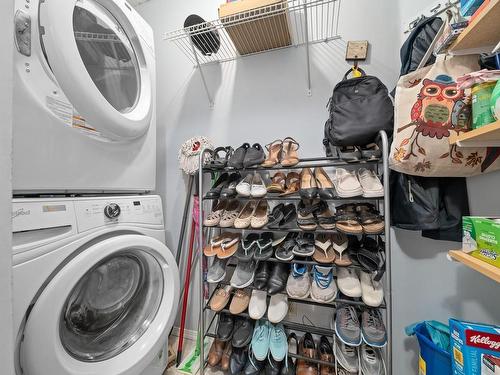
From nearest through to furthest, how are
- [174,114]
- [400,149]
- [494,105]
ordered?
[494,105] → [400,149] → [174,114]

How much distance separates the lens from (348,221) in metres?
0.92

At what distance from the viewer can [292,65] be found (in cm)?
128

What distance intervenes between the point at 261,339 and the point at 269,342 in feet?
0.14

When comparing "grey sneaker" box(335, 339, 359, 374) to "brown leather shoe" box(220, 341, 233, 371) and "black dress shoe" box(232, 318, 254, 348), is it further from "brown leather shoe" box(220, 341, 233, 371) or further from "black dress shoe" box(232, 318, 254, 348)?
"brown leather shoe" box(220, 341, 233, 371)

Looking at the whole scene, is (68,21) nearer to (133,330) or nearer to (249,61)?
(249,61)

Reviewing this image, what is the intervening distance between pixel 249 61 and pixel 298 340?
68.8 inches

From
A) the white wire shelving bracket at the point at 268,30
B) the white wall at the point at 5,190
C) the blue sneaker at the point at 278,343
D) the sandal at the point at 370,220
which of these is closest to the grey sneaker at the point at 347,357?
the blue sneaker at the point at 278,343

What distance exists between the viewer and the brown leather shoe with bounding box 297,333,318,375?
1042 mm

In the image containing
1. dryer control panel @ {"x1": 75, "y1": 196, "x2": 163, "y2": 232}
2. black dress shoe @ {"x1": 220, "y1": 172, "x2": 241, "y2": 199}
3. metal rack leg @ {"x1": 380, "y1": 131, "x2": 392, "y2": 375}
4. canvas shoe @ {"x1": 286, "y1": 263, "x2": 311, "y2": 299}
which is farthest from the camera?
black dress shoe @ {"x1": 220, "y1": 172, "x2": 241, "y2": 199}

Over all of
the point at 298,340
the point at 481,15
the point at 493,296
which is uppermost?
the point at 481,15

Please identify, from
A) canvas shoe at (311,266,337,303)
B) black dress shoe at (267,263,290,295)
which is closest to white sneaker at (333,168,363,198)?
canvas shoe at (311,266,337,303)

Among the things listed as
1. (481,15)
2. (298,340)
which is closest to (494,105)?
(481,15)

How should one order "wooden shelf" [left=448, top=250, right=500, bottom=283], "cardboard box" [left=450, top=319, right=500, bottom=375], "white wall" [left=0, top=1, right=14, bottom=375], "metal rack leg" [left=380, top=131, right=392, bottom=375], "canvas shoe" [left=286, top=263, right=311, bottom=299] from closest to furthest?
"white wall" [left=0, top=1, right=14, bottom=375], "wooden shelf" [left=448, top=250, right=500, bottom=283], "cardboard box" [left=450, top=319, right=500, bottom=375], "metal rack leg" [left=380, top=131, right=392, bottom=375], "canvas shoe" [left=286, top=263, right=311, bottom=299]

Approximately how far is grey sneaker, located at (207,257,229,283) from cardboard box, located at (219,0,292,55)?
A: 1278mm
